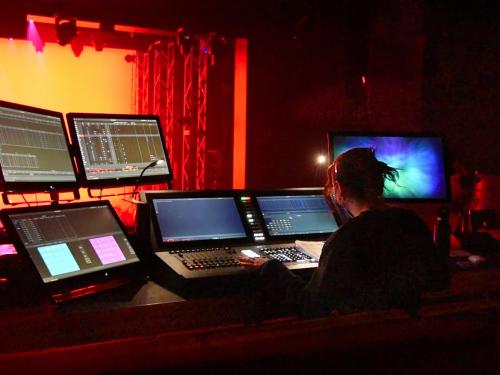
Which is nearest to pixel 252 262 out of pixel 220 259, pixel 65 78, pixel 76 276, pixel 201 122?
pixel 220 259

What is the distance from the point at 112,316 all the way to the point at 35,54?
818 centimetres

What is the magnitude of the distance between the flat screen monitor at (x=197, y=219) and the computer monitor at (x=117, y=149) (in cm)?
24

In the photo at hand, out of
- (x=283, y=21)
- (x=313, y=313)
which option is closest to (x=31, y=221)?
(x=313, y=313)

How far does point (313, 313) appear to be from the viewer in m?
1.95

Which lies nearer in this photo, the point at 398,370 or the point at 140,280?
the point at 398,370

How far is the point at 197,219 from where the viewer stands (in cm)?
259

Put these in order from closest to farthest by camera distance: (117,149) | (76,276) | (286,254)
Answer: (76,276), (286,254), (117,149)

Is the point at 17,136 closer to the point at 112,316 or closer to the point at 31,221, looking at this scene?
the point at 31,221

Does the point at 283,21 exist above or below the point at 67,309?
above

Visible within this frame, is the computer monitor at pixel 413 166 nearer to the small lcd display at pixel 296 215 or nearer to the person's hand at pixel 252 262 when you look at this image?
the small lcd display at pixel 296 215

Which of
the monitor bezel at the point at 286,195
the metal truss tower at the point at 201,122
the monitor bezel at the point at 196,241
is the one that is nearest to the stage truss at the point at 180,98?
the metal truss tower at the point at 201,122

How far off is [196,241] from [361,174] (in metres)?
0.83

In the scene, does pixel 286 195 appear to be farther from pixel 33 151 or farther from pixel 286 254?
pixel 33 151

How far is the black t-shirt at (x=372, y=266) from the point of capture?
1870 mm
